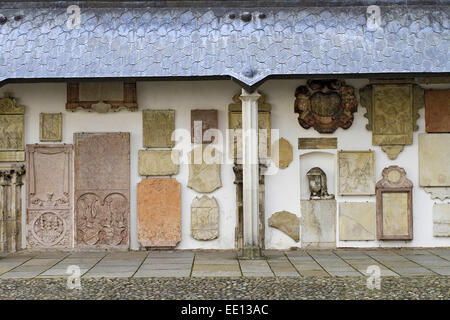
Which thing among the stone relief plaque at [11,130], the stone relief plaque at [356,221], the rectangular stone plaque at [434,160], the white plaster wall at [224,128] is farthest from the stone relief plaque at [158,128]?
the rectangular stone plaque at [434,160]

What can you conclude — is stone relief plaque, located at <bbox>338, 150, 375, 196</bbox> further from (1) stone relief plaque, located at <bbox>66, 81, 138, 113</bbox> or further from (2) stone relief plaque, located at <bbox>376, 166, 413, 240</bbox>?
(1) stone relief plaque, located at <bbox>66, 81, 138, 113</bbox>

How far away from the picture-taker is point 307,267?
7996mm

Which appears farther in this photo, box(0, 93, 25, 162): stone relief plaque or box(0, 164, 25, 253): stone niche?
box(0, 93, 25, 162): stone relief plaque

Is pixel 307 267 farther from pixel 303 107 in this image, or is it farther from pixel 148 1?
pixel 148 1

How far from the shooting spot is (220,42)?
8.91 m

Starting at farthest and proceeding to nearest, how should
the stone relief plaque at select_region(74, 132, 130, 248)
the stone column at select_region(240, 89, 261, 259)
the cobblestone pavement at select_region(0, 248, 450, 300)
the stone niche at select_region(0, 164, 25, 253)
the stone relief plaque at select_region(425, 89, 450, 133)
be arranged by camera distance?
the stone relief plaque at select_region(425, 89, 450, 133) → the stone relief plaque at select_region(74, 132, 130, 248) → the stone niche at select_region(0, 164, 25, 253) → the stone column at select_region(240, 89, 261, 259) → the cobblestone pavement at select_region(0, 248, 450, 300)

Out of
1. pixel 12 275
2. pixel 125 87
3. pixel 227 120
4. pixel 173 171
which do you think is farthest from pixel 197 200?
pixel 12 275

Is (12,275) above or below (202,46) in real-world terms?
below

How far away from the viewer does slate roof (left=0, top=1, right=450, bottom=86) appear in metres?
8.59

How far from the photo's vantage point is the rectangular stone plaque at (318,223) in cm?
955

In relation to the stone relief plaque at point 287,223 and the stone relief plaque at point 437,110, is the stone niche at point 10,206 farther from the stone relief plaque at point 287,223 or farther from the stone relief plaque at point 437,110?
the stone relief plaque at point 437,110

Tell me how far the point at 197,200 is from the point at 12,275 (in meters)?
3.18

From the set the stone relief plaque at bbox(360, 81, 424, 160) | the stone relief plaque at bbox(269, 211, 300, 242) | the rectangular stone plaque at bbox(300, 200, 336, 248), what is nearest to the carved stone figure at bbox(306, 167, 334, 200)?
the rectangular stone plaque at bbox(300, 200, 336, 248)

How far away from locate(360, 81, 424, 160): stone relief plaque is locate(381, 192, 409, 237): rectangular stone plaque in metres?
0.68
